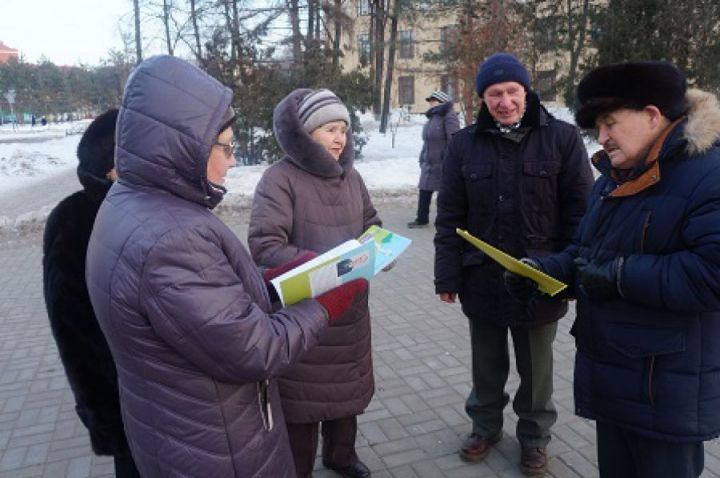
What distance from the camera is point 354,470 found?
3068mm

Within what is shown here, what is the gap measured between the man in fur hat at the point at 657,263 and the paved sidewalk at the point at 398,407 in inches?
47.4

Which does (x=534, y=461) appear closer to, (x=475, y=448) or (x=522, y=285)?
(x=475, y=448)

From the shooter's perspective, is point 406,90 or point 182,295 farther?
point 406,90

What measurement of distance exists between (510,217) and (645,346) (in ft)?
3.37

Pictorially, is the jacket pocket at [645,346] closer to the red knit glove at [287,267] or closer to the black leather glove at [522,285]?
the black leather glove at [522,285]

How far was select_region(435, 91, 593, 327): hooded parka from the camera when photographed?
9.18 feet

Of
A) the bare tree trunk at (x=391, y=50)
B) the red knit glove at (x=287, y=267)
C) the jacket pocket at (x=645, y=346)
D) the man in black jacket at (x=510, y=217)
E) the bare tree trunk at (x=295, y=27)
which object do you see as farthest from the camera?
the bare tree trunk at (x=391, y=50)

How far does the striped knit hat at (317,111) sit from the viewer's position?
2678 mm

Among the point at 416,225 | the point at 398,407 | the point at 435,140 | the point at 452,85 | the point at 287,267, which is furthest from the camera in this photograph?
the point at 452,85

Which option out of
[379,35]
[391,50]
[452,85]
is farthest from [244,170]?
[379,35]

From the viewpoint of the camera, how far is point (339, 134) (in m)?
2.77

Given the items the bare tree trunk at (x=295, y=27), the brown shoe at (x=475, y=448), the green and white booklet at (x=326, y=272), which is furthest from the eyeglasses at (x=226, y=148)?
the bare tree trunk at (x=295, y=27)

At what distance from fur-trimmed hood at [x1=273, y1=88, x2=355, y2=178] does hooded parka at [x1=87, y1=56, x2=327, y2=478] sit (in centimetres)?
104

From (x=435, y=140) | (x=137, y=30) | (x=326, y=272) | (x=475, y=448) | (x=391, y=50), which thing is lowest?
(x=475, y=448)
